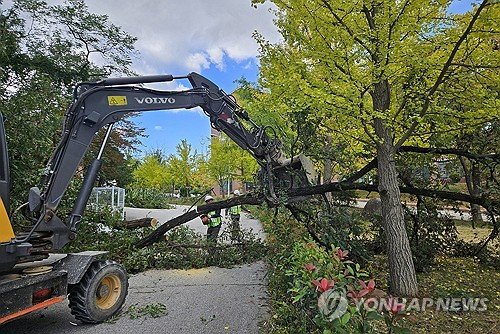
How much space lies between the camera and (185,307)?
471 cm

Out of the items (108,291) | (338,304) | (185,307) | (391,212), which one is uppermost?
(391,212)

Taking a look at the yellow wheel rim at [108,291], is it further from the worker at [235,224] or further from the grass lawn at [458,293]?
the grass lawn at [458,293]

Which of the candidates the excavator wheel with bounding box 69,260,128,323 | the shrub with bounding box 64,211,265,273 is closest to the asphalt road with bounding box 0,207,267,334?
the excavator wheel with bounding box 69,260,128,323

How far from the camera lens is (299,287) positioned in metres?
2.79

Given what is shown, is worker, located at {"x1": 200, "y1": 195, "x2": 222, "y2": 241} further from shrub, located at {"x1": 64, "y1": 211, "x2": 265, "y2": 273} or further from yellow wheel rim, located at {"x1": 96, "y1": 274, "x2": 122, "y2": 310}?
yellow wheel rim, located at {"x1": 96, "y1": 274, "x2": 122, "y2": 310}

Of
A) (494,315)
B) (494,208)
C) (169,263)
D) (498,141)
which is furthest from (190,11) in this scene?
(494,315)

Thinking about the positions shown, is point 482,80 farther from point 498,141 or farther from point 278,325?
point 278,325

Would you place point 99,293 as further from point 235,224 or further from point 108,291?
point 235,224

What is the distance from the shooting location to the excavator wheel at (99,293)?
395cm

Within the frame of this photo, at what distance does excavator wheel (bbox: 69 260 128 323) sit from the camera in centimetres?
395

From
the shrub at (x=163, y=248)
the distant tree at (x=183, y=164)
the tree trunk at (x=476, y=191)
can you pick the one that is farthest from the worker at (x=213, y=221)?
the distant tree at (x=183, y=164)

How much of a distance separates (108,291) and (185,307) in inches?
40.9

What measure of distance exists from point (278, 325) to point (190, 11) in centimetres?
710

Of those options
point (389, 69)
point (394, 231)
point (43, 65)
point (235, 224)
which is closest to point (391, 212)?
point (394, 231)
